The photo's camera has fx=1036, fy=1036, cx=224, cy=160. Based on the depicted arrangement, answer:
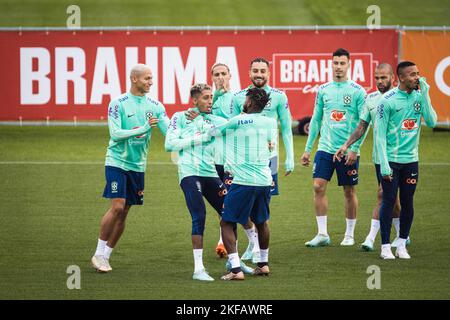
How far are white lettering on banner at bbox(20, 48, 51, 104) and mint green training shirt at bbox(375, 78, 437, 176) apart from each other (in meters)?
14.1

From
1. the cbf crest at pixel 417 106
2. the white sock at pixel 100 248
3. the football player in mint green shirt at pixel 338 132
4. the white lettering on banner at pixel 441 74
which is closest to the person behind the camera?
the white sock at pixel 100 248

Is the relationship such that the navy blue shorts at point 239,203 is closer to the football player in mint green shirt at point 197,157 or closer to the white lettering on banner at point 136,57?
the football player in mint green shirt at point 197,157

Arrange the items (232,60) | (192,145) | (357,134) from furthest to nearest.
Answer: (232,60) → (357,134) → (192,145)

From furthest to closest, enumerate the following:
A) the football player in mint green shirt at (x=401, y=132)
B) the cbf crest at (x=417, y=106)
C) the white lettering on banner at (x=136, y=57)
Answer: the white lettering on banner at (x=136, y=57)
the cbf crest at (x=417, y=106)
the football player in mint green shirt at (x=401, y=132)

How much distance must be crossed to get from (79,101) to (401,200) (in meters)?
13.9

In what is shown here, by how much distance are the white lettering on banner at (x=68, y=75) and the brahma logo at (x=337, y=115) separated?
12.3m

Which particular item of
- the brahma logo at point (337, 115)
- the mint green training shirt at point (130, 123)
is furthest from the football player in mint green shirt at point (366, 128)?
the mint green training shirt at point (130, 123)

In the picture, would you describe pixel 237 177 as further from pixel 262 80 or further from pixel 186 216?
pixel 186 216

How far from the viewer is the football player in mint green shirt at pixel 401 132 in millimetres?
12562

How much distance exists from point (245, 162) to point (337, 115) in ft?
9.81

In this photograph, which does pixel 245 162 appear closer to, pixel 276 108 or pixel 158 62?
pixel 276 108

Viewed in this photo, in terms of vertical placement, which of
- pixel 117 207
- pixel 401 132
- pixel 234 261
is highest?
pixel 401 132

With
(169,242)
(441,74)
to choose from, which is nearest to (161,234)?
(169,242)

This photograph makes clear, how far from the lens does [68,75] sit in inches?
996
